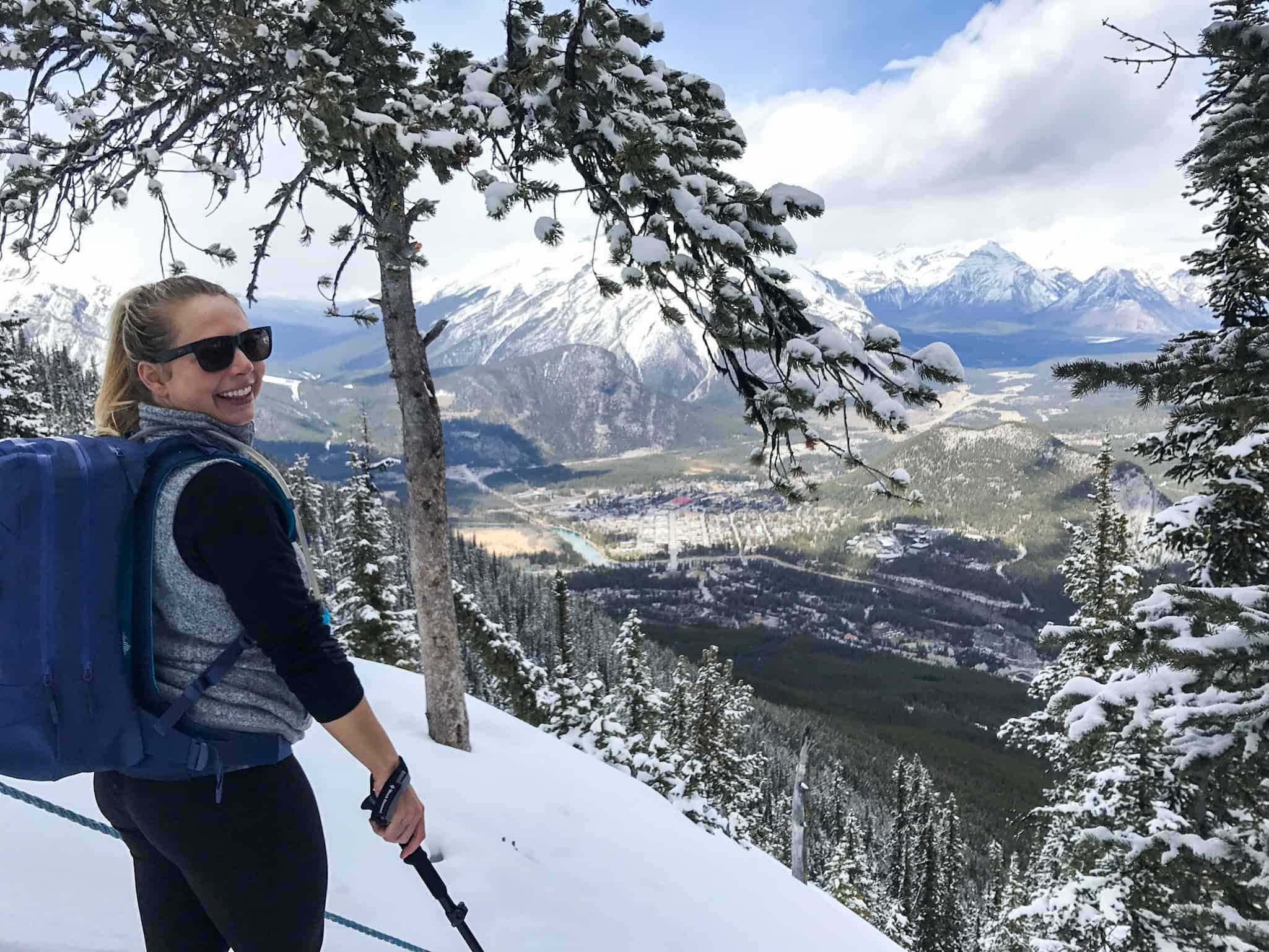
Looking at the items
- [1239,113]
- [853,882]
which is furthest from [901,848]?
[1239,113]

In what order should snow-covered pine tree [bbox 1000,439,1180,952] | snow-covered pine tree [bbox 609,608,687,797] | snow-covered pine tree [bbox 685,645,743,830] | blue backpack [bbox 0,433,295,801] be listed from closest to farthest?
1. blue backpack [bbox 0,433,295,801]
2. snow-covered pine tree [bbox 1000,439,1180,952]
3. snow-covered pine tree [bbox 609,608,687,797]
4. snow-covered pine tree [bbox 685,645,743,830]

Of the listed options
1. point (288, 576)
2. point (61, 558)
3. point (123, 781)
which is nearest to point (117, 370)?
point (61, 558)

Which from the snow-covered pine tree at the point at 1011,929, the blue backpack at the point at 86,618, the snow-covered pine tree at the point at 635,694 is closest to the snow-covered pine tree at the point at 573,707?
the snow-covered pine tree at the point at 635,694

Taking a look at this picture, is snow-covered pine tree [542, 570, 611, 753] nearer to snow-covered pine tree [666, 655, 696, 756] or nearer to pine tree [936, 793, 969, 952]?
snow-covered pine tree [666, 655, 696, 756]

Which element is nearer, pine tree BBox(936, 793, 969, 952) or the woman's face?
the woman's face

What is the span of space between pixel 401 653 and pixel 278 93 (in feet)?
60.8

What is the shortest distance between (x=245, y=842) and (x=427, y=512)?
519cm

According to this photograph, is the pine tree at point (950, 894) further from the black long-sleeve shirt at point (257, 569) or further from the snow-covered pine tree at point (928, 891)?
the black long-sleeve shirt at point (257, 569)

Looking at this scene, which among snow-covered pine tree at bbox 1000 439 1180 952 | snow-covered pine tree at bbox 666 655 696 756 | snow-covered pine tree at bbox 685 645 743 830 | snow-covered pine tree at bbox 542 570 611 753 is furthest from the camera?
snow-covered pine tree at bbox 666 655 696 756

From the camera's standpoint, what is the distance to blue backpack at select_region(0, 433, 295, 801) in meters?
1.57

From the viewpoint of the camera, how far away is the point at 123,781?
187 cm

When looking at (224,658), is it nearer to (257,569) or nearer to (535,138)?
(257,569)

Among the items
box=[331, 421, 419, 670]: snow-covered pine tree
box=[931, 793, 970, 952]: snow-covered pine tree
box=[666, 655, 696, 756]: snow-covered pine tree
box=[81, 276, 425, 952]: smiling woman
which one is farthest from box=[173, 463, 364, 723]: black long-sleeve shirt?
box=[931, 793, 970, 952]: snow-covered pine tree

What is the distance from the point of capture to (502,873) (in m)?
4.73
